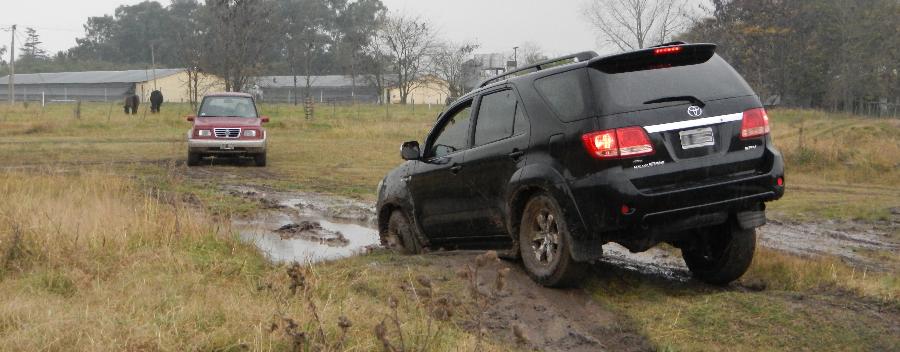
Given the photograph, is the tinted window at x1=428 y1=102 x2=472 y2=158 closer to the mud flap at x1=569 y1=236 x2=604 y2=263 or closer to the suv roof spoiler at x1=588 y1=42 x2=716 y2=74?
the suv roof spoiler at x1=588 y1=42 x2=716 y2=74

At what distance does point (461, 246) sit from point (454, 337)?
2.62 metres

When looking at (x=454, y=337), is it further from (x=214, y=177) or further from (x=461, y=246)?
(x=214, y=177)

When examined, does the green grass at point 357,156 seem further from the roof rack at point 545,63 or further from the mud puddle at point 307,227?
the roof rack at point 545,63

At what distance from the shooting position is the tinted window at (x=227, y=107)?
804 inches

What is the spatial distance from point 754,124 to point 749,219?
2.11ft

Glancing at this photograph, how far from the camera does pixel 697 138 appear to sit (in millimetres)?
5820

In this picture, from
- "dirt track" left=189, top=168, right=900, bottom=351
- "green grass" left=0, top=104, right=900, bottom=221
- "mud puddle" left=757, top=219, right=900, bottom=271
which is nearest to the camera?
"dirt track" left=189, top=168, right=900, bottom=351

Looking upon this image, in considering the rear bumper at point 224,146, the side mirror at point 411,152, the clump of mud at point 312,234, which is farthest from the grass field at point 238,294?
the rear bumper at point 224,146

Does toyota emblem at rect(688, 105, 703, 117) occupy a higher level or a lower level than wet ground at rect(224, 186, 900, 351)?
higher

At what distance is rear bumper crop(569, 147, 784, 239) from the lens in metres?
5.60

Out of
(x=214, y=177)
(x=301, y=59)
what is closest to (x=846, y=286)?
(x=214, y=177)

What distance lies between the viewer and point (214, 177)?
17.2 meters

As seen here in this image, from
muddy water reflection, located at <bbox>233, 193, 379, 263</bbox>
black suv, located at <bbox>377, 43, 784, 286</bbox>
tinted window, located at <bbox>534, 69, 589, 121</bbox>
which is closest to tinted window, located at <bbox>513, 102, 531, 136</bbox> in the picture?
black suv, located at <bbox>377, 43, 784, 286</bbox>

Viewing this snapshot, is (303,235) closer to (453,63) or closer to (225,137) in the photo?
(225,137)
